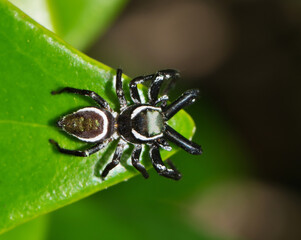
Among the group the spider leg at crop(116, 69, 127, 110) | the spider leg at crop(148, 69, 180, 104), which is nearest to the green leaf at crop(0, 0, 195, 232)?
the spider leg at crop(116, 69, 127, 110)

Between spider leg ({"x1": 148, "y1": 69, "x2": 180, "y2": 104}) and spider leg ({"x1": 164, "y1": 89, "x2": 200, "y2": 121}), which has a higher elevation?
spider leg ({"x1": 148, "y1": 69, "x2": 180, "y2": 104})

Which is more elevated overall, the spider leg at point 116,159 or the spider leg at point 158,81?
the spider leg at point 158,81

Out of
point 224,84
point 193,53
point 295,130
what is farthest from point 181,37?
point 295,130

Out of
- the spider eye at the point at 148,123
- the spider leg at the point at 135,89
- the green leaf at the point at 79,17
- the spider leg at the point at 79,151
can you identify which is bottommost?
the spider leg at the point at 79,151

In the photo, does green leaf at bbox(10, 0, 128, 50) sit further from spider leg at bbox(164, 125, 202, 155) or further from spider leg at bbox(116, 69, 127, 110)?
spider leg at bbox(164, 125, 202, 155)

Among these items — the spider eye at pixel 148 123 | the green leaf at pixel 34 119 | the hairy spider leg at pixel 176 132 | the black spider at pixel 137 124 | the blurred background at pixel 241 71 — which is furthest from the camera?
the blurred background at pixel 241 71

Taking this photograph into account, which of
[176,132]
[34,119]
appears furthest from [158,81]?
[34,119]

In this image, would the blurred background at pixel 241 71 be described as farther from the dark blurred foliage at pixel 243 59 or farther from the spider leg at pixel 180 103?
the spider leg at pixel 180 103

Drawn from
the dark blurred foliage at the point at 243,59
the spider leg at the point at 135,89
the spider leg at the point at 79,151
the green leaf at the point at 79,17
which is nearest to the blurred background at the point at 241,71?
the dark blurred foliage at the point at 243,59
